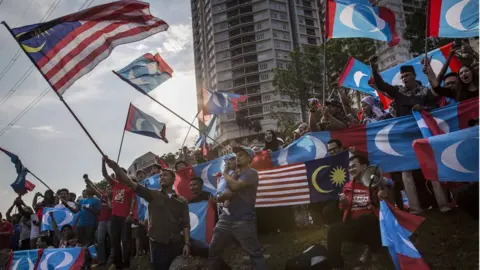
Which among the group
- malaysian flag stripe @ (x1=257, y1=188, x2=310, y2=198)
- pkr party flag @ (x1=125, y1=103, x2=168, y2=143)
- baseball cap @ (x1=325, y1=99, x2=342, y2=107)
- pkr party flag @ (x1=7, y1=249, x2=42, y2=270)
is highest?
pkr party flag @ (x1=125, y1=103, x2=168, y2=143)

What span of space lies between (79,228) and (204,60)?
77.9 metres

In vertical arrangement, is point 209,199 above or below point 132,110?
below

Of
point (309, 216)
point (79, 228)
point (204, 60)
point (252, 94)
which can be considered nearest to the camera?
point (309, 216)

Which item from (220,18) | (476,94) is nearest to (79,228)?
(476,94)

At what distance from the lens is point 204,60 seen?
8438 cm

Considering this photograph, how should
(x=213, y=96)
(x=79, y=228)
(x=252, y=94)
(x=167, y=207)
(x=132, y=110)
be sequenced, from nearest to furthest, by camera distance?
(x=167, y=207) < (x=79, y=228) < (x=132, y=110) < (x=213, y=96) < (x=252, y=94)

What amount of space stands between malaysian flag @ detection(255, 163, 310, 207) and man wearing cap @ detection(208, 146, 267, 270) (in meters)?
1.44

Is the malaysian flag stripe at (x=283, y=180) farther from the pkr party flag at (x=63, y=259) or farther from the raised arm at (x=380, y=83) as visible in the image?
the pkr party flag at (x=63, y=259)

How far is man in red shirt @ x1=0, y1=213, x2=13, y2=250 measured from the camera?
1132 centimetres

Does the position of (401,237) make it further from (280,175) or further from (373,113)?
(373,113)

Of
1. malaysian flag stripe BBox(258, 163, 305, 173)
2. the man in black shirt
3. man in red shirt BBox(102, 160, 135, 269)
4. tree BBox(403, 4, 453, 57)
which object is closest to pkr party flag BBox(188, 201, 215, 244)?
the man in black shirt

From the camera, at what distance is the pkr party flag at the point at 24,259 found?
27.4 feet

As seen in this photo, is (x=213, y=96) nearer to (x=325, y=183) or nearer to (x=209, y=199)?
(x=209, y=199)

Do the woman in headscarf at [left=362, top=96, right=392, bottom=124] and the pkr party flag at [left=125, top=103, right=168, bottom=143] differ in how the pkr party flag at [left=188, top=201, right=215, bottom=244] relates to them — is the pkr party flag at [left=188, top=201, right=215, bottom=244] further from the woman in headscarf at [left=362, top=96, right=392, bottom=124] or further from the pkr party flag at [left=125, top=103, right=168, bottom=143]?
the pkr party flag at [left=125, top=103, right=168, bottom=143]
